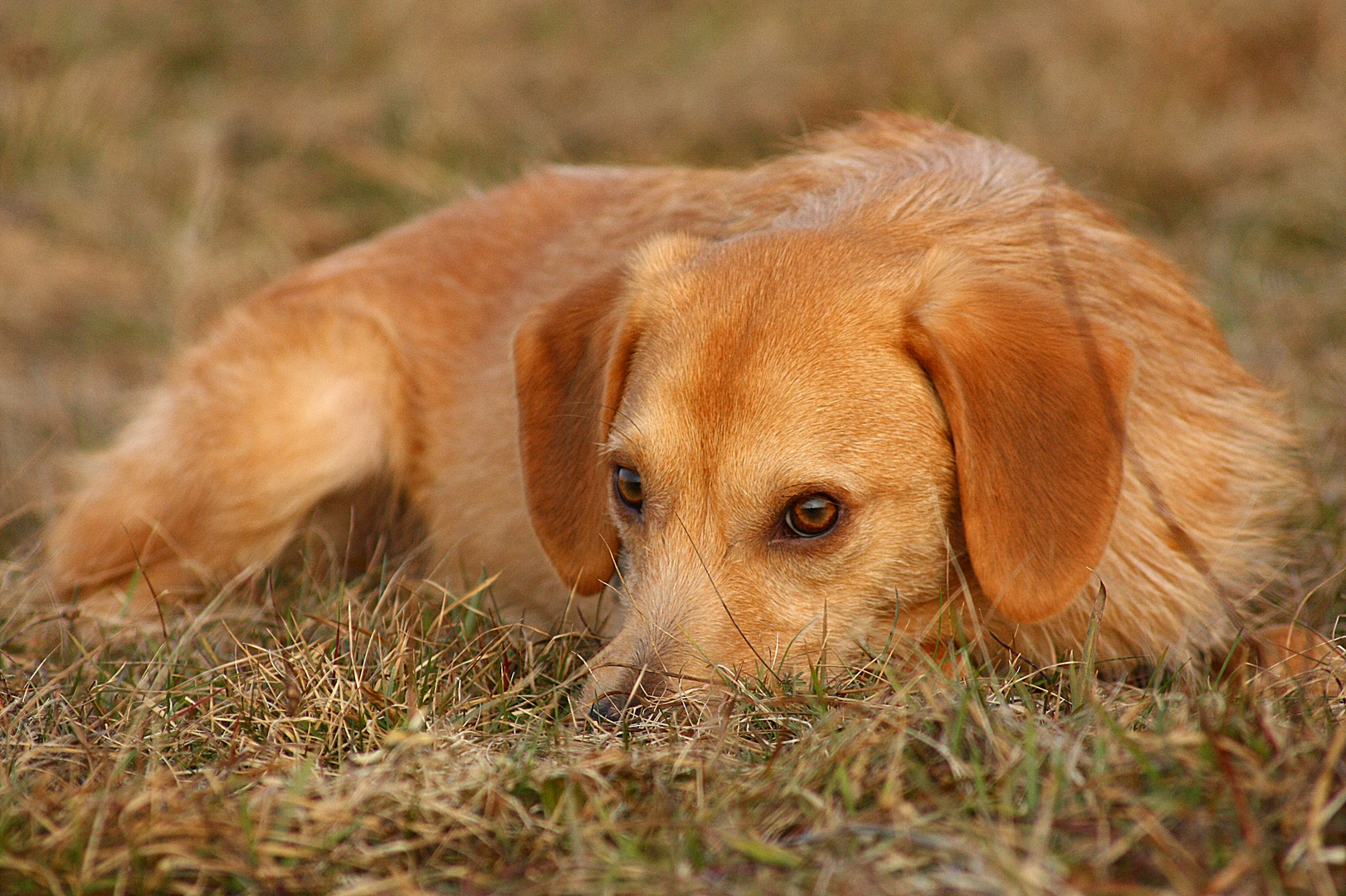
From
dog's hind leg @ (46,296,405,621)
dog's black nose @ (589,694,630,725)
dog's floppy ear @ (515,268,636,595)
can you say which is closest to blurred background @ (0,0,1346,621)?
dog's hind leg @ (46,296,405,621)

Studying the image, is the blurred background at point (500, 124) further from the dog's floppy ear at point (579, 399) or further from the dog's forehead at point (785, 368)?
the dog's forehead at point (785, 368)

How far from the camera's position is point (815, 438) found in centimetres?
267

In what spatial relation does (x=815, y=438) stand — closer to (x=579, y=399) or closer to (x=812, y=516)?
(x=812, y=516)

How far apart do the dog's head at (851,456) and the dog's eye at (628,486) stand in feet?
0.05

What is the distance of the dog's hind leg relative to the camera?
4.22m

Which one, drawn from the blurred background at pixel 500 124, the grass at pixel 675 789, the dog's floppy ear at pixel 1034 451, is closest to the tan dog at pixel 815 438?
the dog's floppy ear at pixel 1034 451

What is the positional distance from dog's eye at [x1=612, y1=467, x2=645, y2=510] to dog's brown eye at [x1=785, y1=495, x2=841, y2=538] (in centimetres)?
38

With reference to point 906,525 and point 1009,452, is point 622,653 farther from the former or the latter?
point 1009,452

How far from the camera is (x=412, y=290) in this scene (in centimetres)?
440

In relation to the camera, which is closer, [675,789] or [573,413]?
[675,789]

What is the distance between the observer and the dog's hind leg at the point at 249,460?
4219 mm

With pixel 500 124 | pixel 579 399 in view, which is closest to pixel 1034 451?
pixel 579 399

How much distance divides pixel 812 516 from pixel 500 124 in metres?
5.84

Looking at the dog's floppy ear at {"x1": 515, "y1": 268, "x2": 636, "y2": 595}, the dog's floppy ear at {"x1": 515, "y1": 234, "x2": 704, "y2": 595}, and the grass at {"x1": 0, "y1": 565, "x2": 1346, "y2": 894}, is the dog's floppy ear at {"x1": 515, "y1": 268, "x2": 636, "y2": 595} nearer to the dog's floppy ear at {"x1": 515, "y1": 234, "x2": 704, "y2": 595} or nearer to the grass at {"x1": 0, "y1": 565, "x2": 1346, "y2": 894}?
the dog's floppy ear at {"x1": 515, "y1": 234, "x2": 704, "y2": 595}
